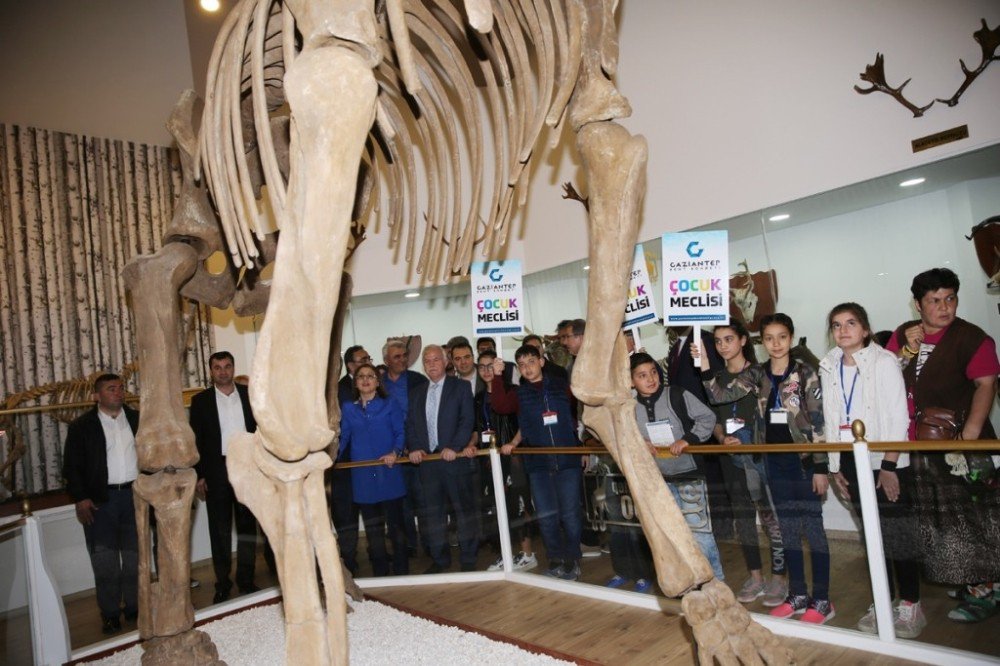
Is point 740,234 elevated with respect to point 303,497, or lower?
elevated

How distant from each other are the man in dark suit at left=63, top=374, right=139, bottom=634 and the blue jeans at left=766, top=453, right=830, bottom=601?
3686 millimetres

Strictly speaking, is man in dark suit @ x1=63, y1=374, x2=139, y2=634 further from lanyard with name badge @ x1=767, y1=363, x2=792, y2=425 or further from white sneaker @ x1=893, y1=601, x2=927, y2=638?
white sneaker @ x1=893, y1=601, x2=927, y2=638

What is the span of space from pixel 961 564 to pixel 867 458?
0.51m

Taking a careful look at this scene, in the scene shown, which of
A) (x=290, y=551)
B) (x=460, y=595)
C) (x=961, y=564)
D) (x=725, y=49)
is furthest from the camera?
(x=725, y=49)

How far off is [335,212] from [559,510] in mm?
Result: 2956

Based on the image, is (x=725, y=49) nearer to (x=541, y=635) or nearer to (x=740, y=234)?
(x=740, y=234)

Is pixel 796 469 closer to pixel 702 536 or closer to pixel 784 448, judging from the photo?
pixel 784 448

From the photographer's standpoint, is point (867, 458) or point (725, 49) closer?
point (867, 458)

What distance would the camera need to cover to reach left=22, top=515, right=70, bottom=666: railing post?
3.70 m

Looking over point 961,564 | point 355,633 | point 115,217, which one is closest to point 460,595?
point 355,633

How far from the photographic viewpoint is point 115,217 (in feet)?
26.0

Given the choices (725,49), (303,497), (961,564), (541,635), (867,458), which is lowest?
(541,635)

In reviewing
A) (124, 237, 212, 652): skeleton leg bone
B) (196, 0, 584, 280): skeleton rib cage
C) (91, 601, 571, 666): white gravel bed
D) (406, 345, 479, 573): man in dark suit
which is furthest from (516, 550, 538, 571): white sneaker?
(196, 0, 584, 280): skeleton rib cage

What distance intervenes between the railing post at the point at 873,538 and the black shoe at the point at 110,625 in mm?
4285
